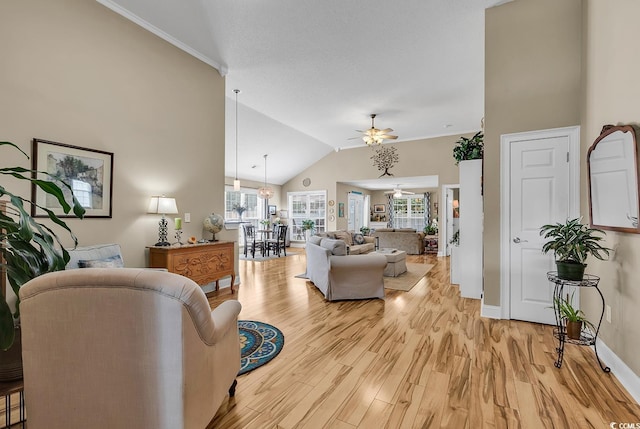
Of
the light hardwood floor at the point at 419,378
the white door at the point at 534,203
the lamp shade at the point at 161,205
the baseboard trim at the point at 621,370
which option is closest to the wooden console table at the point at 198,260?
the lamp shade at the point at 161,205

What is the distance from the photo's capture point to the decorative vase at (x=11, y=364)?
53.6 inches

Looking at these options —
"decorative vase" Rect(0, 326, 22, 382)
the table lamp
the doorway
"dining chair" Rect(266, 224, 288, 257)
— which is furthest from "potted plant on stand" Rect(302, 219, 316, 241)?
"decorative vase" Rect(0, 326, 22, 382)

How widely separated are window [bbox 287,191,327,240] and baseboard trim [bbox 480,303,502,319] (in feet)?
24.2

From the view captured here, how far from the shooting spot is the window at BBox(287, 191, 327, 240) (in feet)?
35.1

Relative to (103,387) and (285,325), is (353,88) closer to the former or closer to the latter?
(285,325)

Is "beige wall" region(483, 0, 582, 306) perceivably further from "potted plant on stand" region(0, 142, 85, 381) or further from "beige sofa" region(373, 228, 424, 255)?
"beige sofa" region(373, 228, 424, 255)

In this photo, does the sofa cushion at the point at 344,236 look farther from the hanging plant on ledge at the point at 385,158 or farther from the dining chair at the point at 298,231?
the dining chair at the point at 298,231

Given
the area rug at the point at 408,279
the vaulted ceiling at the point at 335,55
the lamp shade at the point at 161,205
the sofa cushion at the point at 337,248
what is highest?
the vaulted ceiling at the point at 335,55

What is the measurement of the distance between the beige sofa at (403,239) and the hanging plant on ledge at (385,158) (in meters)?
1.88

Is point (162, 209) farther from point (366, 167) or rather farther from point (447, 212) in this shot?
point (447, 212)

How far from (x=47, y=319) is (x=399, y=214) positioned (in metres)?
13.1

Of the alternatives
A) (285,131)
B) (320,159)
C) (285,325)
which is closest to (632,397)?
(285,325)

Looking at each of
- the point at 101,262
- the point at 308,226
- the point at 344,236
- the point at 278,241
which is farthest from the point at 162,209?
the point at 308,226

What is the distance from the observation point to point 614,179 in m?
2.27
